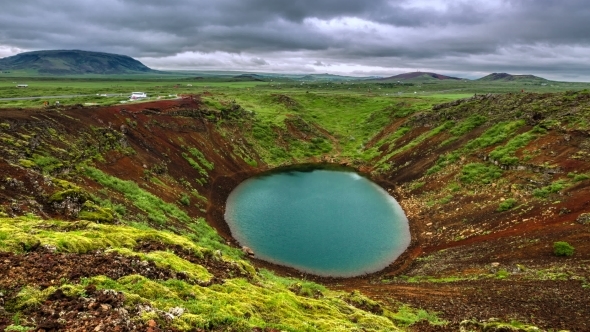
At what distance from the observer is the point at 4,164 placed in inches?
1027

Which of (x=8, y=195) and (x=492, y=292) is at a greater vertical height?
(x=8, y=195)

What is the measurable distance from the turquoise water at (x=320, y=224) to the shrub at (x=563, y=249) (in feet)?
50.9

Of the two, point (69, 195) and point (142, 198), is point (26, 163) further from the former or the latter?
point (142, 198)

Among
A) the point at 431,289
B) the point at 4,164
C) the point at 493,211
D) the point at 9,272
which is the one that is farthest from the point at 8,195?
the point at 493,211

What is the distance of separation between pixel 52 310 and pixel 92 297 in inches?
49.4

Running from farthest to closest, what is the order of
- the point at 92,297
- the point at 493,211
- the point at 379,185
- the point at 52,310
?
the point at 379,185, the point at 493,211, the point at 92,297, the point at 52,310

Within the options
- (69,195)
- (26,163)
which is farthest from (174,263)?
(26,163)

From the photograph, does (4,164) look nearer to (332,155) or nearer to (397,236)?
(397,236)

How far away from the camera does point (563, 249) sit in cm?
2909

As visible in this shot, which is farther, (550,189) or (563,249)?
(550,189)

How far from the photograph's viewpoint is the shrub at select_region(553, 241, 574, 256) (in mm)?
28731

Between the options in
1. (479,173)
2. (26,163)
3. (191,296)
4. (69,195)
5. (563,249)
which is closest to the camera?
(191,296)

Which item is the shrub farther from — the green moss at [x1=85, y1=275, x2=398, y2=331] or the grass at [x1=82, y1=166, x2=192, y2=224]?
the grass at [x1=82, y1=166, x2=192, y2=224]

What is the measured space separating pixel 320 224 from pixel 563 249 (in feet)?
89.6
